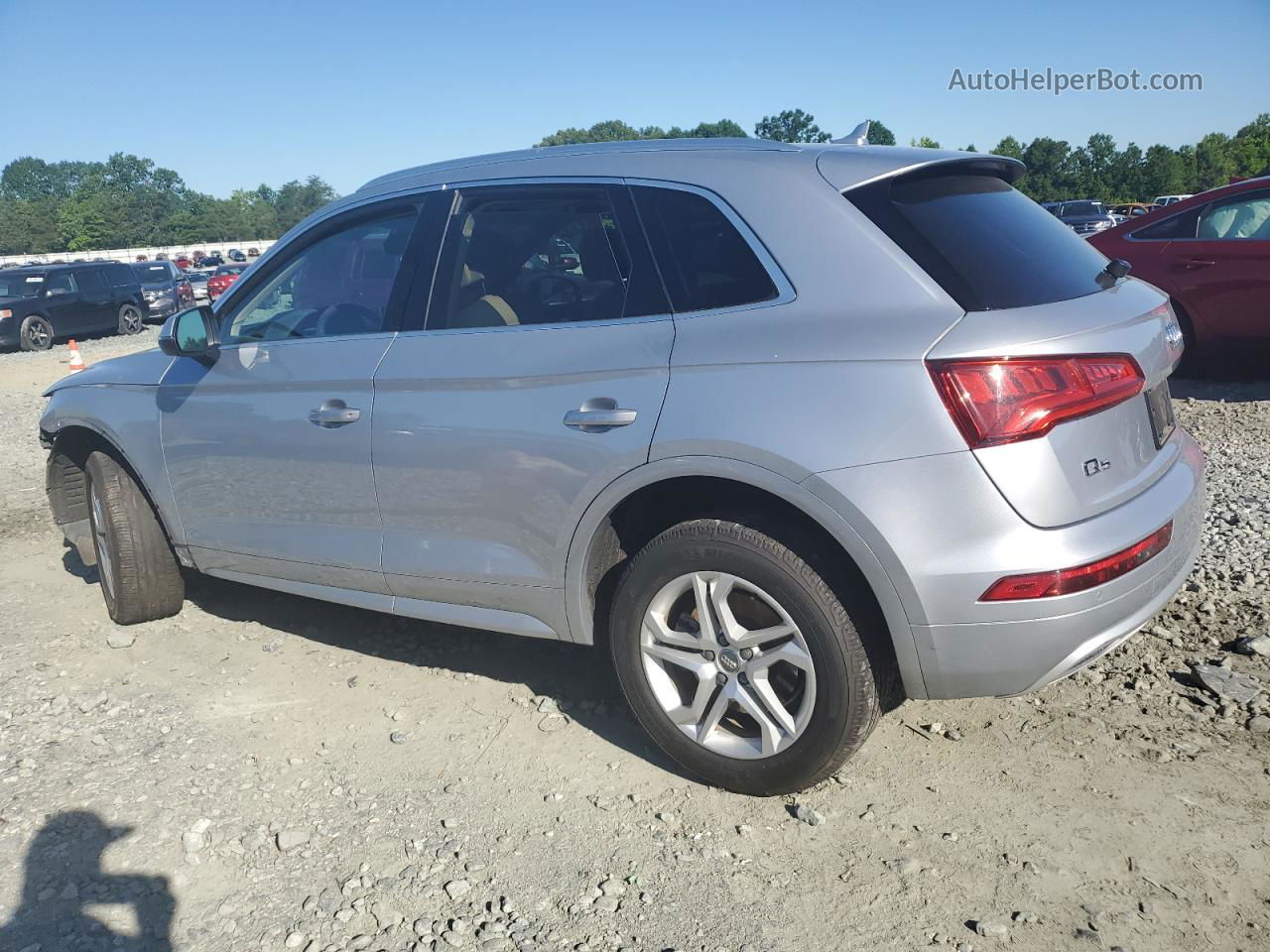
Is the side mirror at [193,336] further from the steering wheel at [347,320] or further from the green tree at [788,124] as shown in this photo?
the green tree at [788,124]

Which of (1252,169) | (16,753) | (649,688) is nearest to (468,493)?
(649,688)

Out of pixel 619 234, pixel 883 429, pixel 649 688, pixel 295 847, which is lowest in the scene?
pixel 295 847

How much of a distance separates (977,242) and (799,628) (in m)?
1.17

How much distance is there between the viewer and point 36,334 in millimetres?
21047

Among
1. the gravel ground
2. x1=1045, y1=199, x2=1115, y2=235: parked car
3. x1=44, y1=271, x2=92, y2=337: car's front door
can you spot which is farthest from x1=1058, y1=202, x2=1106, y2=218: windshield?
the gravel ground

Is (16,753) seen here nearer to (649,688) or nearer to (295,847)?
(295,847)

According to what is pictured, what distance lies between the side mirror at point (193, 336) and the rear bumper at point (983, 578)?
2.55 metres

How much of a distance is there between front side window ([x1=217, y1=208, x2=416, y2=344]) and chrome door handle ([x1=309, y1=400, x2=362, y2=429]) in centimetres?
28

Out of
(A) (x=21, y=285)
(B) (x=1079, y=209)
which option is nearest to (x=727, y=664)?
(A) (x=21, y=285)

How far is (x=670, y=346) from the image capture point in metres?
2.92

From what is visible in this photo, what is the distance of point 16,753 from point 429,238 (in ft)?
7.46

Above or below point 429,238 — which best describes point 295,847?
below

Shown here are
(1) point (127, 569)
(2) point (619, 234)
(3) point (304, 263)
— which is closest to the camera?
(2) point (619, 234)

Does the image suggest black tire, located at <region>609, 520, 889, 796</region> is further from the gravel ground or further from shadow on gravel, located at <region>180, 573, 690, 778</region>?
shadow on gravel, located at <region>180, 573, 690, 778</region>
